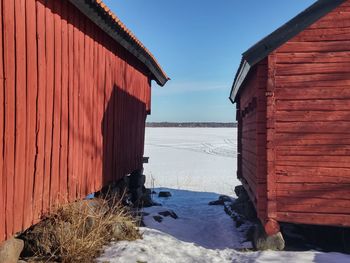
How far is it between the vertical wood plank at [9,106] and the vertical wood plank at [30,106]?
0.98 ft

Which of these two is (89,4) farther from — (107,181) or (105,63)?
(107,181)

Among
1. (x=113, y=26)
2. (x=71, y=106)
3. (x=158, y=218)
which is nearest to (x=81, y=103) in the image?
(x=71, y=106)

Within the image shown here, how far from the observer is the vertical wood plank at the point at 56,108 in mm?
5051

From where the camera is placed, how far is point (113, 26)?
6.61 metres

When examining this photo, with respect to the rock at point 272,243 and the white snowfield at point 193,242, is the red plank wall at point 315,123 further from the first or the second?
the white snowfield at point 193,242

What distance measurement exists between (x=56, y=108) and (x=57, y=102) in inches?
3.5

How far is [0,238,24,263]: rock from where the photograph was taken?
12.7 ft

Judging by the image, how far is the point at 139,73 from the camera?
990 centimetres

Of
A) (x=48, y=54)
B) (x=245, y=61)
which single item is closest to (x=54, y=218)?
(x=48, y=54)

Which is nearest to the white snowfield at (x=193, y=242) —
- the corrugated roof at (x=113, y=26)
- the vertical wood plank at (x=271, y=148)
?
the vertical wood plank at (x=271, y=148)

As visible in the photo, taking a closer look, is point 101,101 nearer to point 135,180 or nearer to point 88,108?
point 88,108

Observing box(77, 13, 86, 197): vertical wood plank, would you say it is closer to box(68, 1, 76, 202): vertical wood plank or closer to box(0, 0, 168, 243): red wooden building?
box(0, 0, 168, 243): red wooden building

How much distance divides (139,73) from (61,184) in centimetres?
516

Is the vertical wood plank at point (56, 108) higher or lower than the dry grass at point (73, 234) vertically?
higher
